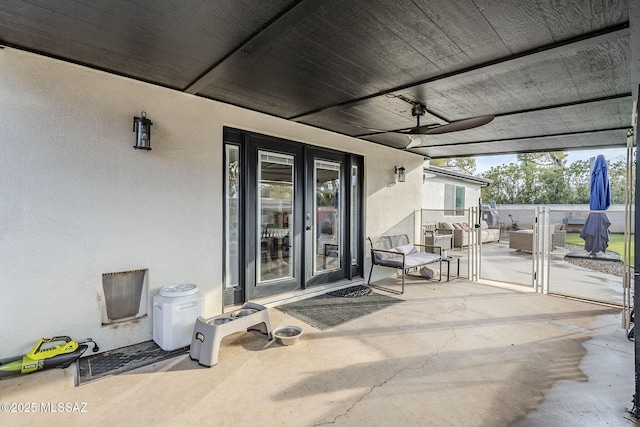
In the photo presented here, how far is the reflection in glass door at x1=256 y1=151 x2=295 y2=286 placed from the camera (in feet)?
14.0

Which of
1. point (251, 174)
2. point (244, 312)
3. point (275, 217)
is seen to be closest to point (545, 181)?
point (275, 217)

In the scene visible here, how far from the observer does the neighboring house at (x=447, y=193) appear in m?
10.3

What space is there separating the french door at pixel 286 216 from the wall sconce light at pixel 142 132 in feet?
3.34

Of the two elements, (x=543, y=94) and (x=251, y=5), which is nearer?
(x=251, y=5)

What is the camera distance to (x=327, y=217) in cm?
522

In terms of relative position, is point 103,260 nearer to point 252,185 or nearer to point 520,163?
point 252,185

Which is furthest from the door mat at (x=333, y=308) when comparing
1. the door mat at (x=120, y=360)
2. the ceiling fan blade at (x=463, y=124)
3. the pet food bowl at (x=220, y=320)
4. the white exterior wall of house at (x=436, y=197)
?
the white exterior wall of house at (x=436, y=197)

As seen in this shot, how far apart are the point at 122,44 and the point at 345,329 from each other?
134 inches

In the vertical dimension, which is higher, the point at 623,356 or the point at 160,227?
the point at 160,227

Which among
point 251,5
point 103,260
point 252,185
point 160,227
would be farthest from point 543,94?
point 103,260

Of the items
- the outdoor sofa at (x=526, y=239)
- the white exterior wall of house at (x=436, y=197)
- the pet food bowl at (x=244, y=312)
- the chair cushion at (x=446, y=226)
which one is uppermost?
the white exterior wall of house at (x=436, y=197)

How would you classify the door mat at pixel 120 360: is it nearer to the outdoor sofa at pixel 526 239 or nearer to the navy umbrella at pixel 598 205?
the navy umbrella at pixel 598 205

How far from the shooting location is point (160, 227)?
10.6ft

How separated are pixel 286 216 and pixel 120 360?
2565 mm
